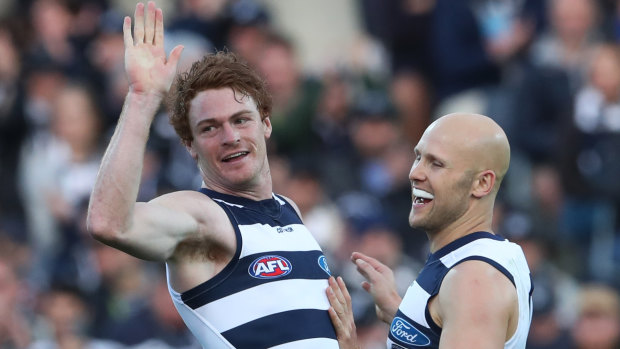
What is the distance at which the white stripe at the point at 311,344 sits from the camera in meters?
4.74

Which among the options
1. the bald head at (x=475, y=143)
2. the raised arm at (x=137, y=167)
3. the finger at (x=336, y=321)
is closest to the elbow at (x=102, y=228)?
the raised arm at (x=137, y=167)

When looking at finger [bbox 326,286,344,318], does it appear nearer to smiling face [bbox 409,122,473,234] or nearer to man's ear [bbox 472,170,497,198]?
smiling face [bbox 409,122,473,234]

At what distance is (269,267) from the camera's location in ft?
15.8

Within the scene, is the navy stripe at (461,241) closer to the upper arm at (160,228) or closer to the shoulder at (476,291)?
the shoulder at (476,291)

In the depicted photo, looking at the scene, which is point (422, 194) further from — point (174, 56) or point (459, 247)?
point (174, 56)

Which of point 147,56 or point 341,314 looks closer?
point 147,56

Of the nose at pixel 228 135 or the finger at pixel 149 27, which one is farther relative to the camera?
the nose at pixel 228 135

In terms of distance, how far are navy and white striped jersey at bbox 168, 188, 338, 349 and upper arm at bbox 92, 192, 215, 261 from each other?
0.25m

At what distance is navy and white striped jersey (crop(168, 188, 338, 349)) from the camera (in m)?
4.73

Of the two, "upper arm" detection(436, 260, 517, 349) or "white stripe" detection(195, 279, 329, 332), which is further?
"white stripe" detection(195, 279, 329, 332)

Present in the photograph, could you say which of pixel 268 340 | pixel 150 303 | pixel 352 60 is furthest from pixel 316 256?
pixel 352 60

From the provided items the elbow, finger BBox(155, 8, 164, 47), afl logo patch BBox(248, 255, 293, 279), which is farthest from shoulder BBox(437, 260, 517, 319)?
finger BBox(155, 8, 164, 47)

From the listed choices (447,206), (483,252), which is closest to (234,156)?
(447,206)

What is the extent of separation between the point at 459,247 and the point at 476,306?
0.45 metres
